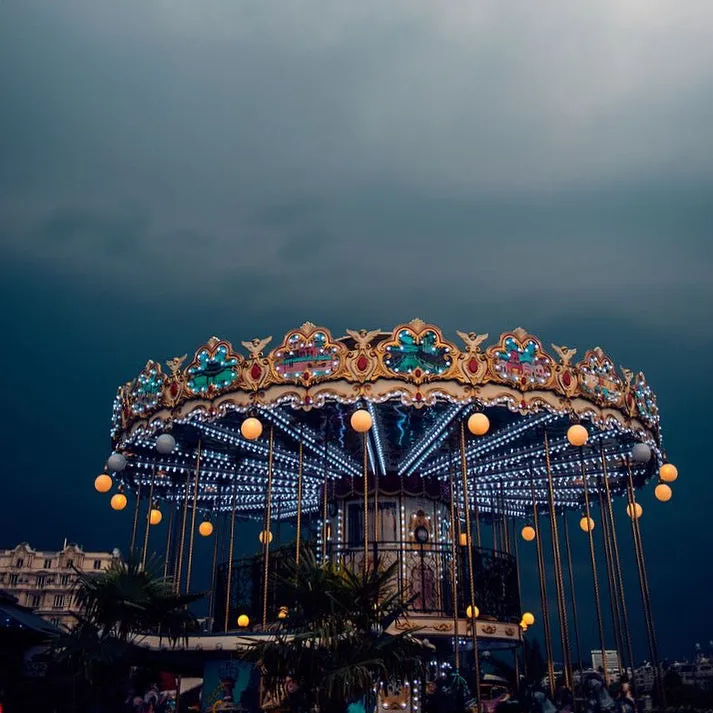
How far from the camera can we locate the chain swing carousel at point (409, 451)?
14812 millimetres

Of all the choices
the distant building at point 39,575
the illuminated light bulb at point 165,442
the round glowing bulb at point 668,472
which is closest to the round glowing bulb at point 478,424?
the round glowing bulb at point 668,472

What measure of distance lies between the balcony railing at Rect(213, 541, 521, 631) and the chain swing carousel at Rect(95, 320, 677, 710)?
0.16 feet

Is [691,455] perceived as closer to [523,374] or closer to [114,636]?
[523,374]

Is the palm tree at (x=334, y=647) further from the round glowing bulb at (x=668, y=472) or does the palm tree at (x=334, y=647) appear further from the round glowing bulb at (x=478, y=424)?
the round glowing bulb at (x=668, y=472)

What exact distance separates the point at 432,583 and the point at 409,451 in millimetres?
3280

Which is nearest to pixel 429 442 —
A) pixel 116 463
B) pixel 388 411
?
pixel 388 411

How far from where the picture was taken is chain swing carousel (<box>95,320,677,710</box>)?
1481 centimetres

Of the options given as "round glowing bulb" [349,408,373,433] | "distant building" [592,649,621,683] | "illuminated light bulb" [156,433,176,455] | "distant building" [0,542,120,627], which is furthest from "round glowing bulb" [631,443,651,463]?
"distant building" [0,542,120,627]

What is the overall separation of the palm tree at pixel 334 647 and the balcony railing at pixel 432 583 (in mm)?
7308

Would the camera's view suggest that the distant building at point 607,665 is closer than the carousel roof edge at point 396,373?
No

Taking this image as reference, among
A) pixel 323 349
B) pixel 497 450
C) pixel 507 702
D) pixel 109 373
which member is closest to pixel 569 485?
pixel 497 450

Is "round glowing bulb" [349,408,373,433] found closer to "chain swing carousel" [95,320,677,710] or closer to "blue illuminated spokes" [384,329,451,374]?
"chain swing carousel" [95,320,677,710]

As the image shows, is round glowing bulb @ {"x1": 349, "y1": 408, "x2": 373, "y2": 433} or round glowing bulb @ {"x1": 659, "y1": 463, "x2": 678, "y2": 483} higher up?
round glowing bulb @ {"x1": 349, "y1": 408, "x2": 373, "y2": 433}

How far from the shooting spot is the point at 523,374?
1503 cm
